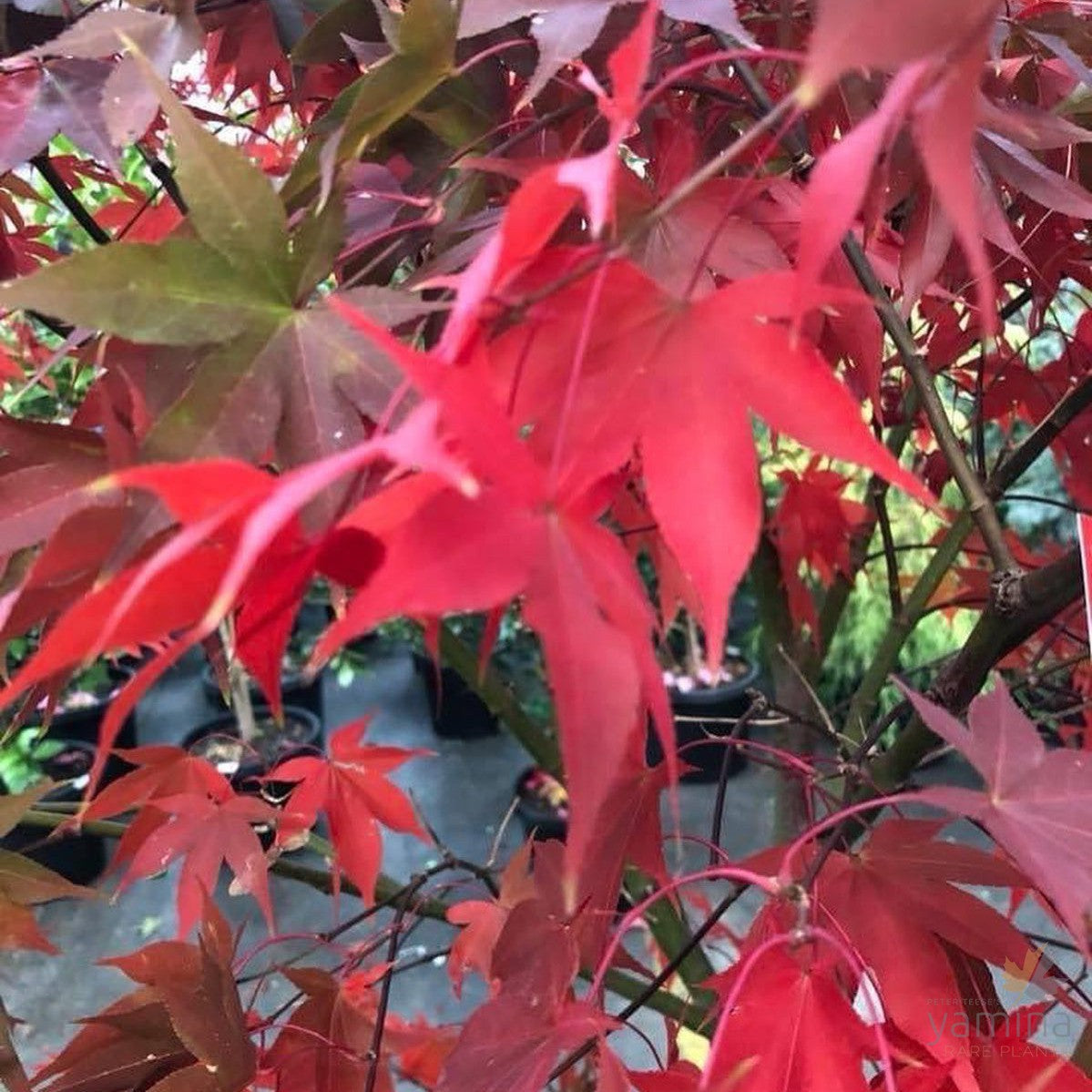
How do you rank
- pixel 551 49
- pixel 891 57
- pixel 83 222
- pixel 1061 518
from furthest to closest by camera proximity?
pixel 1061 518
pixel 83 222
pixel 551 49
pixel 891 57

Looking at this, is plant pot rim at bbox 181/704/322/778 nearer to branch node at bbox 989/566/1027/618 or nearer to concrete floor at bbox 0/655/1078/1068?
concrete floor at bbox 0/655/1078/1068

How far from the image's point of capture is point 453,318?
20 cm

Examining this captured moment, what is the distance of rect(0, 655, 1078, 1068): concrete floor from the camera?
4.22ft

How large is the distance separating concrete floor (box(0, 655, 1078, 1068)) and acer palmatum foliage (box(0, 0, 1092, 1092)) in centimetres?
67

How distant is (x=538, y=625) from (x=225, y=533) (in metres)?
0.08

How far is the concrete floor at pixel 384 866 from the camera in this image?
129 centimetres

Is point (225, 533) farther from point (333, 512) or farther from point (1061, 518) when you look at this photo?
point (1061, 518)

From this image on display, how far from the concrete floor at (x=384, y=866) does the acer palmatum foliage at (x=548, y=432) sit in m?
0.67

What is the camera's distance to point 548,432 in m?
0.22

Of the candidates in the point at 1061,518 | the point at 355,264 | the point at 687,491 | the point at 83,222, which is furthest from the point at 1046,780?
the point at 1061,518

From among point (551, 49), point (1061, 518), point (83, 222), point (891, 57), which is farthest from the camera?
point (1061, 518)

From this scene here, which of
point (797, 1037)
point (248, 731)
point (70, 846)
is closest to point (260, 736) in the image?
point (248, 731)

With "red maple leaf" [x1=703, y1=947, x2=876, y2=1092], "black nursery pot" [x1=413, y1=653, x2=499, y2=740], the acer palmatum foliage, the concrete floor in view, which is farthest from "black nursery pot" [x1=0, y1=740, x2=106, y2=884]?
"red maple leaf" [x1=703, y1=947, x2=876, y2=1092]

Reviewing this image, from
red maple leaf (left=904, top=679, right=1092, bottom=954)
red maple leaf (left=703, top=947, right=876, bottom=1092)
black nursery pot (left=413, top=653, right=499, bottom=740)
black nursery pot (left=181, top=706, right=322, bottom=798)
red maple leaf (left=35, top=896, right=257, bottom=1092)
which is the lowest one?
black nursery pot (left=413, top=653, right=499, bottom=740)
